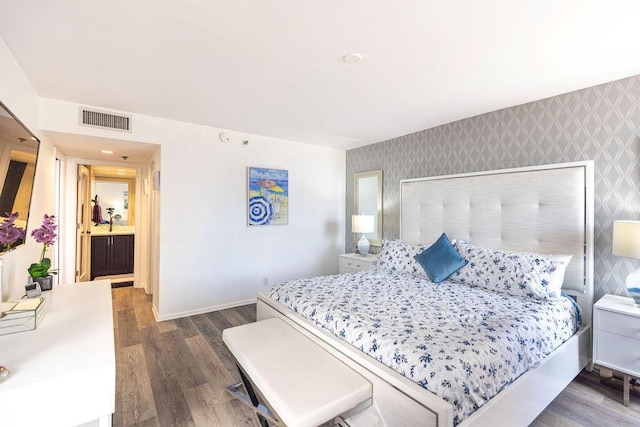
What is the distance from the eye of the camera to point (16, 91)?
7.23ft

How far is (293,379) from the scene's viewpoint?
1569 millimetres

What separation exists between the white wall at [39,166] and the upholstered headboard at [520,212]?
3839 millimetres

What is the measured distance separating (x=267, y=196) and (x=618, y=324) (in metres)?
3.85

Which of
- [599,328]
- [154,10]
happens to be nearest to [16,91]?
[154,10]

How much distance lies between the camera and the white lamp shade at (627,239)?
7.00 feet

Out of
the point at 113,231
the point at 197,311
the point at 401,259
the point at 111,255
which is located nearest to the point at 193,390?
the point at 197,311

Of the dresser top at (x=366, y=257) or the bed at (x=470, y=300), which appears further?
the dresser top at (x=366, y=257)

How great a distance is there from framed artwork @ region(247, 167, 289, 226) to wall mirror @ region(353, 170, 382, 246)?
1.22m

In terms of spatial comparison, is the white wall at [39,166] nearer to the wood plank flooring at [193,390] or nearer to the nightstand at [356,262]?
the wood plank flooring at [193,390]

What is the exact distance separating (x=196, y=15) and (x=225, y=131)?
2.39m

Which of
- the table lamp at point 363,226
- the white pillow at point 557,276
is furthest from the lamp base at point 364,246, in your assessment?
the white pillow at point 557,276

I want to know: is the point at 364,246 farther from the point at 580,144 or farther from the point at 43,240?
the point at 43,240

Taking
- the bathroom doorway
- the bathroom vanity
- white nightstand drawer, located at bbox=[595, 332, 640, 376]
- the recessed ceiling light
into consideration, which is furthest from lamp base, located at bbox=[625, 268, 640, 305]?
the bathroom vanity

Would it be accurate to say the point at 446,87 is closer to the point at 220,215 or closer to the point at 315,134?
the point at 315,134
